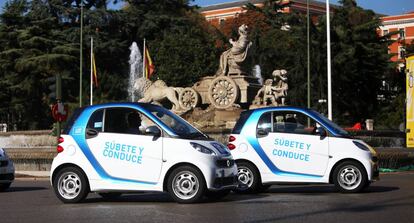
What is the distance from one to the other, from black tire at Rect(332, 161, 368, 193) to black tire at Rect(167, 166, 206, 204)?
122 inches

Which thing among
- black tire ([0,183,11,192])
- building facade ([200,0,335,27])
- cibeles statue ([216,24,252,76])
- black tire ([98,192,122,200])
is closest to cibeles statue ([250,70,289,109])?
cibeles statue ([216,24,252,76])

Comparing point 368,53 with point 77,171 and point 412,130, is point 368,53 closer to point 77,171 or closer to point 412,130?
point 412,130

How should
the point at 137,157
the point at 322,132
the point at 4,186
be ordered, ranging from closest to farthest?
the point at 137,157 < the point at 322,132 < the point at 4,186

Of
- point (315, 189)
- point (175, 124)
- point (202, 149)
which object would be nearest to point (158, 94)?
point (315, 189)

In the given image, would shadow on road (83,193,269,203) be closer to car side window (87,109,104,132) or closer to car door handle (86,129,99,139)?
car door handle (86,129,99,139)

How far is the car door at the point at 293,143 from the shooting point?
13.8 m

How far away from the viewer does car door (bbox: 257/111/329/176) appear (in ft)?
45.1

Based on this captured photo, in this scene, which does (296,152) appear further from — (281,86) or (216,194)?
(281,86)

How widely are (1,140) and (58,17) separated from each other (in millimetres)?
32062

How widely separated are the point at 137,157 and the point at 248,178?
2783 millimetres

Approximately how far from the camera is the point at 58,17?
68.2m

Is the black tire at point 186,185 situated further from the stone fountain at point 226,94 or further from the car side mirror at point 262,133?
the stone fountain at point 226,94

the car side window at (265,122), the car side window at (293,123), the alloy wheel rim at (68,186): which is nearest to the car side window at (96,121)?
the alloy wheel rim at (68,186)

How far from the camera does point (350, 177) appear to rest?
13.8 meters
